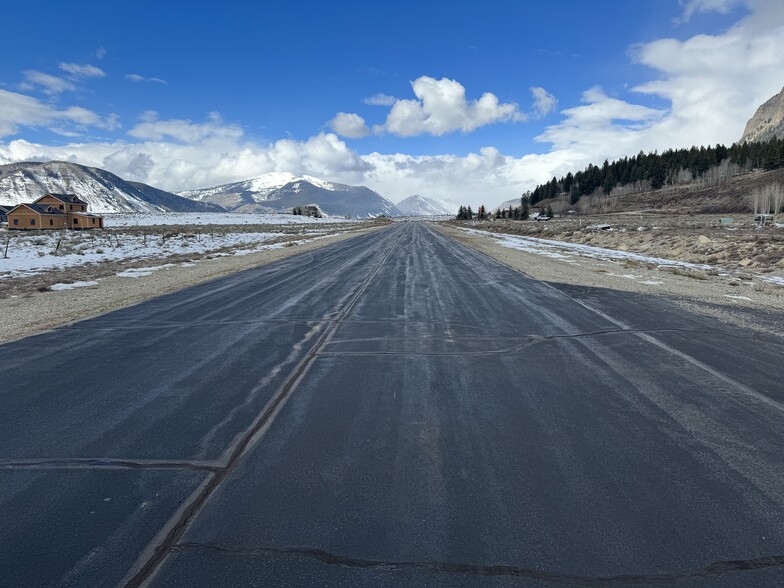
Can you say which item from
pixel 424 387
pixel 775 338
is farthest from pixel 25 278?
pixel 775 338

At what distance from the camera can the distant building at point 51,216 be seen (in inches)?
2616

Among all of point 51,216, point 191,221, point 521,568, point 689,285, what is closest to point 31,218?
point 51,216

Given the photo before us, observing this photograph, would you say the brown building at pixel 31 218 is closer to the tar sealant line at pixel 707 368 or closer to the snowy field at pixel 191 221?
the snowy field at pixel 191 221

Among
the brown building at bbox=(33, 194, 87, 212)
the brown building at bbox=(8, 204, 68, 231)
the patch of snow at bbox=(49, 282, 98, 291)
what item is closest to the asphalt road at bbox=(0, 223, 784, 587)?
the patch of snow at bbox=(49, 282, 98, 291)

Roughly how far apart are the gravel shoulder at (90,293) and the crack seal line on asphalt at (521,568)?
7.74 meters

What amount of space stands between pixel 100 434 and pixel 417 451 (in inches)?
117

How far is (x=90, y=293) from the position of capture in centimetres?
1247

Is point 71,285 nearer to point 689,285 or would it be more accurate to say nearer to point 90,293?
point 90,293

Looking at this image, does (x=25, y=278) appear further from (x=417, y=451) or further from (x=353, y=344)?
(x=417, y=451)

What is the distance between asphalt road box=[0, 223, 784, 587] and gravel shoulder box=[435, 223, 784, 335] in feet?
8.95

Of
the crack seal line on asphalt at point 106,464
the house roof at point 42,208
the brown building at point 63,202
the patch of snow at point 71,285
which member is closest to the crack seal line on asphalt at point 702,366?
the crack seal line on asphalt at point 106,464

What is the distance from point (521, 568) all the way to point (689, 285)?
14.3 m

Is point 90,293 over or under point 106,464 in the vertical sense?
over

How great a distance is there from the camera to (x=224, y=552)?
263 cm
